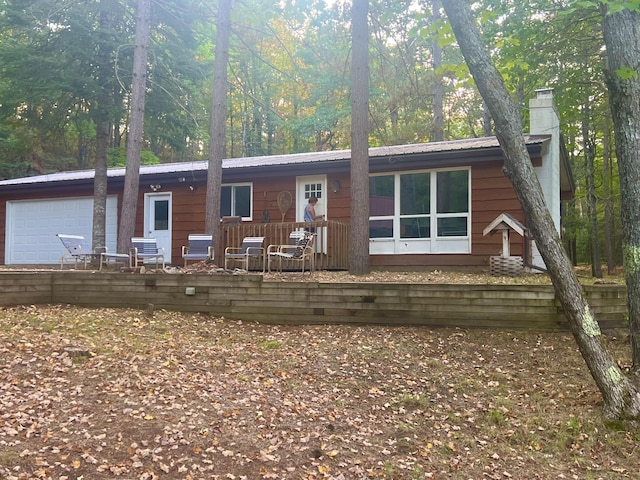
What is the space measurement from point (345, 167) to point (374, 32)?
2814mm

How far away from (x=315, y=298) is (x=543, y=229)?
2990 mm

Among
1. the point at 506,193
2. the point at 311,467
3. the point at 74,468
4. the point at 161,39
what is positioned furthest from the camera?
the point at 161,39

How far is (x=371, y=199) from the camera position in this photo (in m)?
11.2

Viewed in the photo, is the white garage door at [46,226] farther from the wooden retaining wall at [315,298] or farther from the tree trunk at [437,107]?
the tree trunk at [437,107]

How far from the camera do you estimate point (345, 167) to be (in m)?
11.3

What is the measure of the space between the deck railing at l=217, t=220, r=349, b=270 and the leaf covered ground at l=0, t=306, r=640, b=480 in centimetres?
389

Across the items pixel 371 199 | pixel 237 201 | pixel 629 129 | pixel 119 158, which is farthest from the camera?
pixel 119 158

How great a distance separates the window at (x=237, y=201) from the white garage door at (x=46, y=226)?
3.28 m

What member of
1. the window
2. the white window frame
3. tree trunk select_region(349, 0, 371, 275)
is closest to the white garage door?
the window

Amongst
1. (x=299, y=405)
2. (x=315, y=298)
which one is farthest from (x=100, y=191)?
(x=299, y=405)

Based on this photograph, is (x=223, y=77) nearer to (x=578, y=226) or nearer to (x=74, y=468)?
(x=74, y=468)

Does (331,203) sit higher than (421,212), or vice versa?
(331,203)

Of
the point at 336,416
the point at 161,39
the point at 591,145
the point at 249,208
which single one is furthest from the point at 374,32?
the point at 591,145

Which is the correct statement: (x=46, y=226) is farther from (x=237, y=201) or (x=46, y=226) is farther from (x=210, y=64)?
(x=210, y=64)
